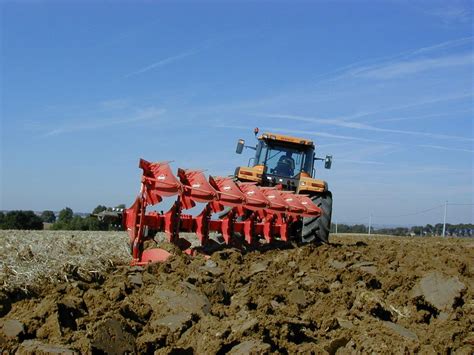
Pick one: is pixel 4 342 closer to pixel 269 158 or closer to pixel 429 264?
pixel 429 264

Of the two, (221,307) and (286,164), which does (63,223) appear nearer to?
(286,164)

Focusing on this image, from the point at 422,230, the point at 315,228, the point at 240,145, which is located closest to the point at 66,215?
the point at 240,145

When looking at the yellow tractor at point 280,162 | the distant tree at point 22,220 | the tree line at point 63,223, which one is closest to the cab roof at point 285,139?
the yellow tractor at point 280,162

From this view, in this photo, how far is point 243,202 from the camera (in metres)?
8.24

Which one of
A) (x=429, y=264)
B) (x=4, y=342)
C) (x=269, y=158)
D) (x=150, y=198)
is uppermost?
(x=269, y=158)

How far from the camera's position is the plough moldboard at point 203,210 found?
7.25m

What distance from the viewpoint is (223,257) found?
24.1 ft

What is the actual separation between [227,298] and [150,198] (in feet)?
8.30

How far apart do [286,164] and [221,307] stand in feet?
24.2

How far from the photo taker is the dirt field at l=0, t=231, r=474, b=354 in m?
3.68

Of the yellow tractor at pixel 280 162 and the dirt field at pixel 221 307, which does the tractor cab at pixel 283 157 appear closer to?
the yellow tractor at pixel 280 162

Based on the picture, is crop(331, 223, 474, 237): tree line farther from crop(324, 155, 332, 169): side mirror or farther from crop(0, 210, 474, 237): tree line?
crop(324, 155, 332, 169): side mirror

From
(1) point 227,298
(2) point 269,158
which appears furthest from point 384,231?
(1) point 227,298

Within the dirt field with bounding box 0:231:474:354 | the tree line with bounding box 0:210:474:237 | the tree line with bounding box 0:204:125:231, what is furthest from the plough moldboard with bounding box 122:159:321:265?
the tree line with bounding box 0:204:125:231
